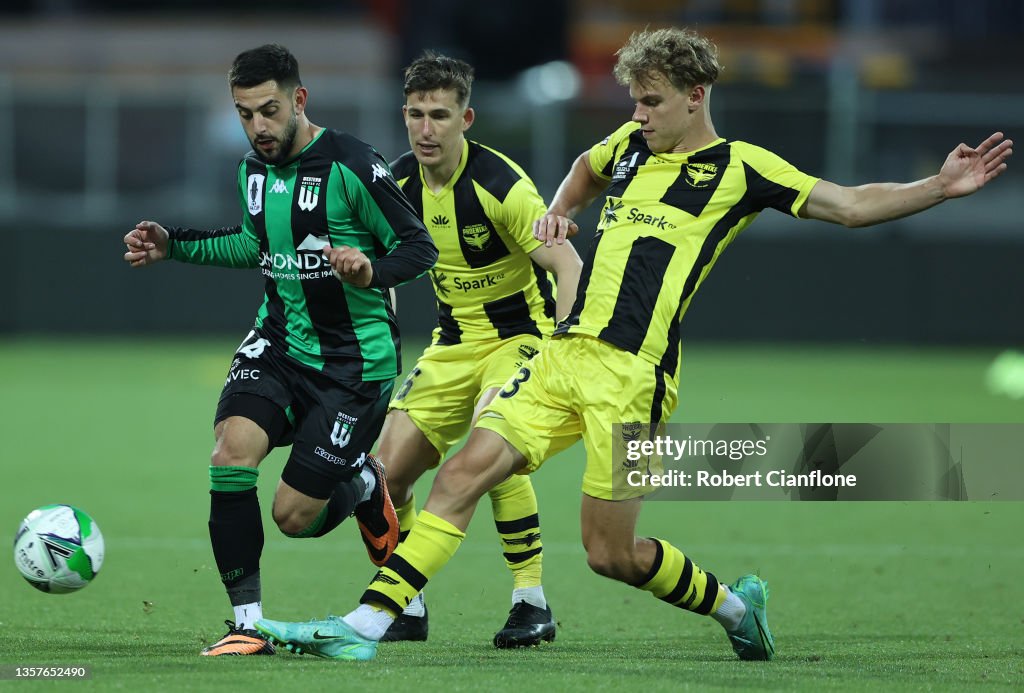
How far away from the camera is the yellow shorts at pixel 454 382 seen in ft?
21.7

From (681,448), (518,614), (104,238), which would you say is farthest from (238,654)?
(104,238)

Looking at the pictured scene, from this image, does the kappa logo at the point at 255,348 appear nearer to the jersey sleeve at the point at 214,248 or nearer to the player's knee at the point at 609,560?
the jersey sleeve at the point at 214,248

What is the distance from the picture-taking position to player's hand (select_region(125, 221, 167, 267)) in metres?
6.06

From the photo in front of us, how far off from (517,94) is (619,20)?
11296 millimetres

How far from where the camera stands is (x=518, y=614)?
606 cm

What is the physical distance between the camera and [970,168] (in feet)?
17.5

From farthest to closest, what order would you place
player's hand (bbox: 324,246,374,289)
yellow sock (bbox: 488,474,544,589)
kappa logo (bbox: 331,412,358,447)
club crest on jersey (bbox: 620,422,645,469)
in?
yellow sock (bbox: 488,474,544,589), kappa logo (bbox: 331,412,358,447), club crest on jersey (bbox: 620,422,645,469), player's hand (bbox: 324,246,374,289)

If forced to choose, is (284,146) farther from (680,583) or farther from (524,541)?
(680,583)

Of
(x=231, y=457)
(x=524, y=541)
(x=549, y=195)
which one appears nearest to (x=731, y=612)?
(x=524, y=541)

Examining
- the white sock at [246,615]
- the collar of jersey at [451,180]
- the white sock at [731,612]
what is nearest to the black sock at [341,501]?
the white sock at [246,615]

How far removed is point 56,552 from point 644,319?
2302mm

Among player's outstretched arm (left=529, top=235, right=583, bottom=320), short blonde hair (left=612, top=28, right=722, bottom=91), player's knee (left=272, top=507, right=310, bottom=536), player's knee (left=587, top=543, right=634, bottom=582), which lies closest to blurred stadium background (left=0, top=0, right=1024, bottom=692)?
player's knee (left=587, top=543, right=634, bottom=582)

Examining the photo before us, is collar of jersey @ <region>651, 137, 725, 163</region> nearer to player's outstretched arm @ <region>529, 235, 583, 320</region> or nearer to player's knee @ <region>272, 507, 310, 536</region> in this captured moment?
player's outstretched arm @ <region>529, 235, 583, 320</region>

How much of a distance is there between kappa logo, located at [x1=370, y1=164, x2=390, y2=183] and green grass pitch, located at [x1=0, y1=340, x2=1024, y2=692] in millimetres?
1774
